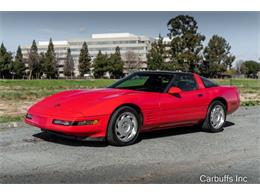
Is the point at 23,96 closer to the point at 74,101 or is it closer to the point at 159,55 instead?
the point at 74,101

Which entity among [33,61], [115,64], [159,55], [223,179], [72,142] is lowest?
[223,179]

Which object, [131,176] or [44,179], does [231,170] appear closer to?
[131,176]

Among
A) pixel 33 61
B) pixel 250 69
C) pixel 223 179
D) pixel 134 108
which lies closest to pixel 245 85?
pixel 134 108

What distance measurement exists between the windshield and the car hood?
54cm

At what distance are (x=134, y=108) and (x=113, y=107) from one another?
479 mm

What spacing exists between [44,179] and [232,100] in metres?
5.12

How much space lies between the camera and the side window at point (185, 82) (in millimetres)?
7223

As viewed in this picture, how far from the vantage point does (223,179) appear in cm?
446

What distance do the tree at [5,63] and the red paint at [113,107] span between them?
7840 centimetres

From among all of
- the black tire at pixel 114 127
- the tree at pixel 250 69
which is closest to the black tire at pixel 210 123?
the black tire at pixel 114 127

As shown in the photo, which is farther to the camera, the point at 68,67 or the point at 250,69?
the point at 250,69

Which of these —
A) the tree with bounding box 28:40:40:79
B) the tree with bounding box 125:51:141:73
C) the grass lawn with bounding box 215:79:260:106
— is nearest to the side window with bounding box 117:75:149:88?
the grass lawn with bounding box 215:79:260:106

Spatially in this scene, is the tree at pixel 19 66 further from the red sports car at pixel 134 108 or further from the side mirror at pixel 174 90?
the side mirror at pixel 174 90
